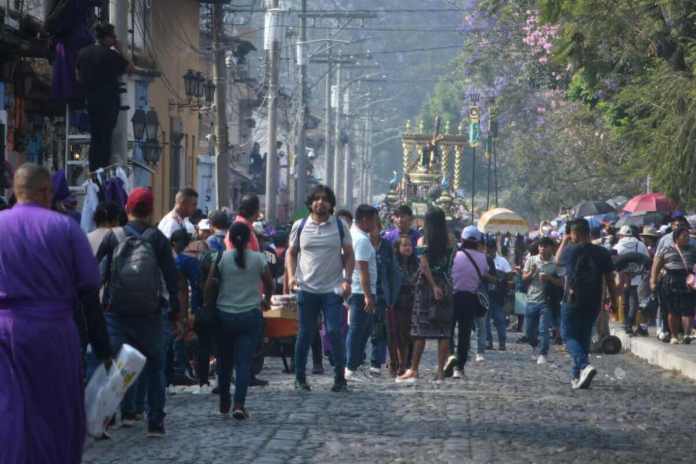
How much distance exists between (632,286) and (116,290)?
16286 millimetres

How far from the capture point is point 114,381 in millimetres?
8570

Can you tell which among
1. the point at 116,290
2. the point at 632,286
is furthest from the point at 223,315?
the point at 632,286

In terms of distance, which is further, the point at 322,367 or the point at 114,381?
the point at 322,367

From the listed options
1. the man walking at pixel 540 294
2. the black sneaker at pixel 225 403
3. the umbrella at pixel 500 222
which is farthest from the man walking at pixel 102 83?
the umbrella at pixel 500 222

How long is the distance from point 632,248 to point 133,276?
54.0 feet

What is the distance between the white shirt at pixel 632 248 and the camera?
2667 centimetres

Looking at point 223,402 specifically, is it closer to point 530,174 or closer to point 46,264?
point 46,264

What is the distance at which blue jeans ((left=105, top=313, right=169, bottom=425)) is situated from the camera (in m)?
11.5

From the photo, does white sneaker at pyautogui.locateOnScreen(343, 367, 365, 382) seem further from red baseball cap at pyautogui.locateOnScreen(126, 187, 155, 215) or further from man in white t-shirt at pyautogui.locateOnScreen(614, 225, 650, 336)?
man in white t-shirt at pyautogui.locateOnScreen(614, 225, 650, 336)

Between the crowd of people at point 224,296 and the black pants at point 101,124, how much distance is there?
3.55 feet

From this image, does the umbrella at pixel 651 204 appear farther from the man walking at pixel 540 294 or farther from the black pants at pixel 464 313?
the black pants at pixel 464 313

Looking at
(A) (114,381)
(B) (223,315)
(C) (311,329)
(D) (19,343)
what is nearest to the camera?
(D) (19,343)

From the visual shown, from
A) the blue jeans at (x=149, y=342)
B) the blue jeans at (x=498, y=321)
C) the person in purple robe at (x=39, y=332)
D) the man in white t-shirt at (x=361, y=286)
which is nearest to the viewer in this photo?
the person in purple robe at (x=39, y=332)

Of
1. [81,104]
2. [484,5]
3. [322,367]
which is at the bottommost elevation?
[322,367]
